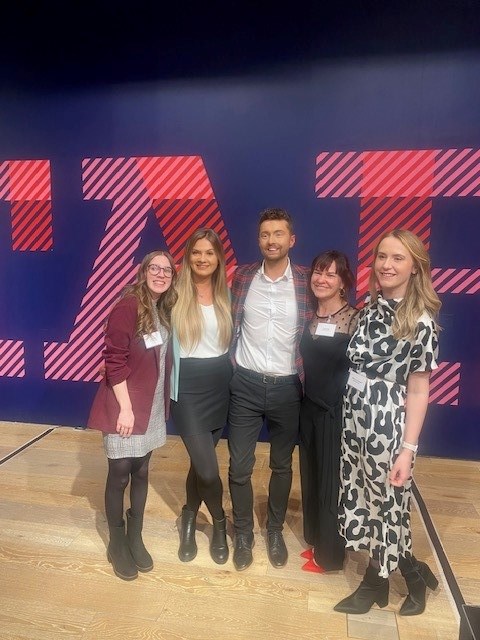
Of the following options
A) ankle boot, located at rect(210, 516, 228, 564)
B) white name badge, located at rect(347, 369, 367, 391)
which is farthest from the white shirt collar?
ankle boot, located at rect(210, 516, 228, 564)

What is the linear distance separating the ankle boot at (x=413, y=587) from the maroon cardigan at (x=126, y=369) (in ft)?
3.94

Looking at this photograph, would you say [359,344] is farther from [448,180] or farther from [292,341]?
[448,180]

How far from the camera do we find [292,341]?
2045 millimetres

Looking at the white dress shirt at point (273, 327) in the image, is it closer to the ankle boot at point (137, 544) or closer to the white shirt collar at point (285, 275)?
the white shirt collar at point (285, 275)

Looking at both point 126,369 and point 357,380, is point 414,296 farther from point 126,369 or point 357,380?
point 126,369

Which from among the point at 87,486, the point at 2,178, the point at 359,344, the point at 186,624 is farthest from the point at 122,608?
the point at 2,178

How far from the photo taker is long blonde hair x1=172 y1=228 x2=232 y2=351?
2.00 metres

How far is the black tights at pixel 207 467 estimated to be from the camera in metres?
2.04

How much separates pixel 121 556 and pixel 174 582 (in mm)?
265

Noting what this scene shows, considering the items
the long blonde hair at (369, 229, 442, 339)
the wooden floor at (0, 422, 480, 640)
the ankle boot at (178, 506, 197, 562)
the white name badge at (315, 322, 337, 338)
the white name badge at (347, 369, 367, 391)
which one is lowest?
the wooden floor at (0, 422, 480, 640)

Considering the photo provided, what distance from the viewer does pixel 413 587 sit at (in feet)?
5.98

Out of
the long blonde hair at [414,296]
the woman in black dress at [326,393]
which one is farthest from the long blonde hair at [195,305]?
the long blonde hair at [414,296]

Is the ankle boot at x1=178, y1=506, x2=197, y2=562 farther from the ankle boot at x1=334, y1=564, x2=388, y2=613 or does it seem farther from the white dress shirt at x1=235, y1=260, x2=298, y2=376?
the white dress shirt at x1=235, y1=260, x2=298, y2=376

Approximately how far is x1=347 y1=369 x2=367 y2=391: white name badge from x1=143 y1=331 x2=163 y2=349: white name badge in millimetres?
805
